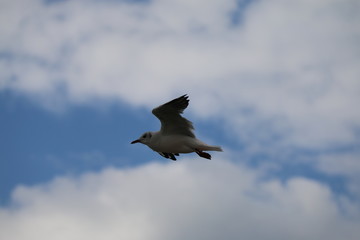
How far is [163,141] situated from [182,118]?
127 cm

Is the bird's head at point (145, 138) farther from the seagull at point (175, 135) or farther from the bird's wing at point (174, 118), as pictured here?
the bird's wing at point (174, 118)

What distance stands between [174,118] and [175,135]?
832 millimetres

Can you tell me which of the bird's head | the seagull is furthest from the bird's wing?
the bird's head

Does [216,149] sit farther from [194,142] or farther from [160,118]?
[160,118]

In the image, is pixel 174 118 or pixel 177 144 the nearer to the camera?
pixel 174 118

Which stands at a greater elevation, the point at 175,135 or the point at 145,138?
the point at 145,138

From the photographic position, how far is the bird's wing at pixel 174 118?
929 inches

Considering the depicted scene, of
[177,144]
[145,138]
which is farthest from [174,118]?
[145,138]

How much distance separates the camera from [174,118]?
79.3 ft

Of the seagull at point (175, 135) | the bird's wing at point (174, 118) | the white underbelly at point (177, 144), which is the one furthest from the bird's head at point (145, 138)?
the bird's wing at point (174, 118)

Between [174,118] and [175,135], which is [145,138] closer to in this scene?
[175,135]

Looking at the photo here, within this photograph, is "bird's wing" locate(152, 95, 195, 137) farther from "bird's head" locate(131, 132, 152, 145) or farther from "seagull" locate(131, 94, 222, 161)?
"bird's head" locate(131, 132, 152, 145)

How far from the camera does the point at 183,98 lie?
2347 cm

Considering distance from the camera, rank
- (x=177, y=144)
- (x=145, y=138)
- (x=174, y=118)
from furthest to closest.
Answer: (x=145, y=138) → (x=177, y=144) → (x=174, y=118)
